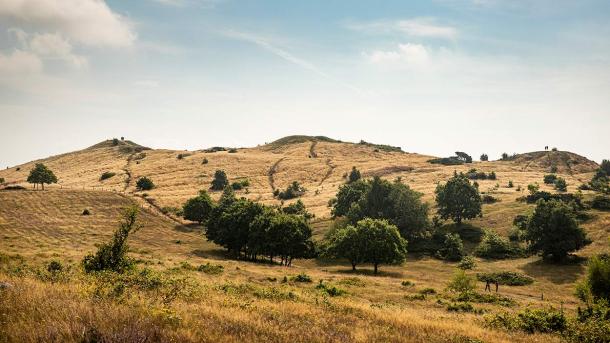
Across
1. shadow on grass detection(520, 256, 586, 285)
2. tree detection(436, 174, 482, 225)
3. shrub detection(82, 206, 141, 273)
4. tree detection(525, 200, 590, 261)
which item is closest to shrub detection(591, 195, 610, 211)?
tree detection(525, 200, 590, 261)

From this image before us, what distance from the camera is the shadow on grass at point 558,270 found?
2571 inches

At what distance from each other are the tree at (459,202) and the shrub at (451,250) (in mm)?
15979

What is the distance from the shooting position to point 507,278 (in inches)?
2576

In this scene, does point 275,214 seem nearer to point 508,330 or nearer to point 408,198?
point 408,198

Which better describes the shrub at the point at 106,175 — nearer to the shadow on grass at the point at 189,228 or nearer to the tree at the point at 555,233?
the shadow on grass at the point at 189,228

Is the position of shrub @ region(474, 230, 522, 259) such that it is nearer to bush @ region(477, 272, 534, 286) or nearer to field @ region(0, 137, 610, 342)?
field @ region(0, 137, 610, 342)

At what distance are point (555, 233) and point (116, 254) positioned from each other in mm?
73033

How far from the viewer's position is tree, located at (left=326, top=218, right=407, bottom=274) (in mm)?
70438

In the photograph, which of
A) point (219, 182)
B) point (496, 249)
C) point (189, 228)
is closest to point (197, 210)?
point (189, 228)

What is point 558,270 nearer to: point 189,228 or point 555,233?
point 555,233

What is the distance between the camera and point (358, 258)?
234 ft

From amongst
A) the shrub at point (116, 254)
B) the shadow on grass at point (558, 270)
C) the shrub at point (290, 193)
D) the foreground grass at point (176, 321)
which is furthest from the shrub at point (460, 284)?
the shrub at point (290, 193)

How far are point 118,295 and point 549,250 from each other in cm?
7938

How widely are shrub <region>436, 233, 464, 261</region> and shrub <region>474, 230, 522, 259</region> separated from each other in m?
4.14
